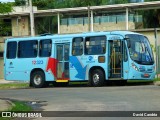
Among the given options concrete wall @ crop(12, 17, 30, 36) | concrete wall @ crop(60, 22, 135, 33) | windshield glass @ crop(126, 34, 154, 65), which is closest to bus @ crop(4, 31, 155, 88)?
windshield glass @ crop(126, 34, 154, 65)

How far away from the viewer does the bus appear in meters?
25.4

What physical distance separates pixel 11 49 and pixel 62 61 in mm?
4306

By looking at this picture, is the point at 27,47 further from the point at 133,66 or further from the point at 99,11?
the point at 99,11

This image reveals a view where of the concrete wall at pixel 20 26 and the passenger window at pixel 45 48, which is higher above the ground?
the concrete wall at pixel 20 26

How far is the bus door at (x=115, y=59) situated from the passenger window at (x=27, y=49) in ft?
18.5

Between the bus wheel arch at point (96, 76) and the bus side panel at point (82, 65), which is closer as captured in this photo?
the bus wheel arch at point (96, 76)

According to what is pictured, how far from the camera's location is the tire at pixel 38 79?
94.6 feet

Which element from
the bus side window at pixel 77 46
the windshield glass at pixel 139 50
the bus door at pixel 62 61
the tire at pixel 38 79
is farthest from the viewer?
the tire at pixel 38 79

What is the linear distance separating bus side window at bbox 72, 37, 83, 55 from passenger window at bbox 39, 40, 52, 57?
1757mm

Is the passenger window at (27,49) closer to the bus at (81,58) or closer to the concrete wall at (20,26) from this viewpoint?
the bus at (81,58)

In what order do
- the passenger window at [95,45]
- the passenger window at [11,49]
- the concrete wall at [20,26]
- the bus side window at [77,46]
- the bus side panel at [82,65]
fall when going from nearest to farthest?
the passenger window at [95,45], the bus side panel at [82,65], the bus side window at [77,46], the passenger window at [11,49], the concrete wall at [20,26]

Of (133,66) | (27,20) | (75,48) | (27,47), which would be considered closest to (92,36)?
(75,48)

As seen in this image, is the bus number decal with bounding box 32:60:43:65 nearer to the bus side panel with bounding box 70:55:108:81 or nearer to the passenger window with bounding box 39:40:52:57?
the passenger window with bounding box 39:40:52:57

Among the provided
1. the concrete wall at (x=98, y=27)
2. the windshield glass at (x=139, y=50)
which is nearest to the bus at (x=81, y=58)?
the windshield glass at (x=139, y=50)
